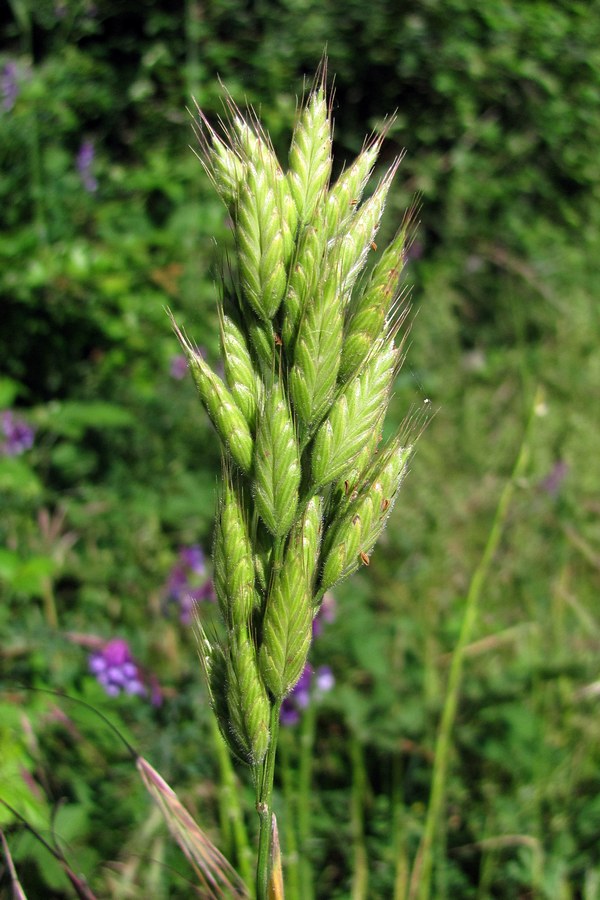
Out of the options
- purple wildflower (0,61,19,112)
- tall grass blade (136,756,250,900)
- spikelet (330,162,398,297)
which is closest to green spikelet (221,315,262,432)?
spikelet (330,162,398,297)

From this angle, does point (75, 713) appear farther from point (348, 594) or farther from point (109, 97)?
point (109, 97)

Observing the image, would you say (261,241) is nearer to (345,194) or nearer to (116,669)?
(345,194)

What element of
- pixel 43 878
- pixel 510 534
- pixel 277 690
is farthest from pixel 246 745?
pixel 510 534

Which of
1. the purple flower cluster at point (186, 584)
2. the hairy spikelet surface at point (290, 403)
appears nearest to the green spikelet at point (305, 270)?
the hairy spikelet surface at point (290, 403)

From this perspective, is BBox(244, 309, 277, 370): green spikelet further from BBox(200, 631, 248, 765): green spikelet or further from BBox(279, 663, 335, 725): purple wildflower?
BBox(279, 663, 335, 725): purple wildflower

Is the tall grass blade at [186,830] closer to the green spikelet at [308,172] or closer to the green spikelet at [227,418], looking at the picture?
the green spikelet at [227,418]
